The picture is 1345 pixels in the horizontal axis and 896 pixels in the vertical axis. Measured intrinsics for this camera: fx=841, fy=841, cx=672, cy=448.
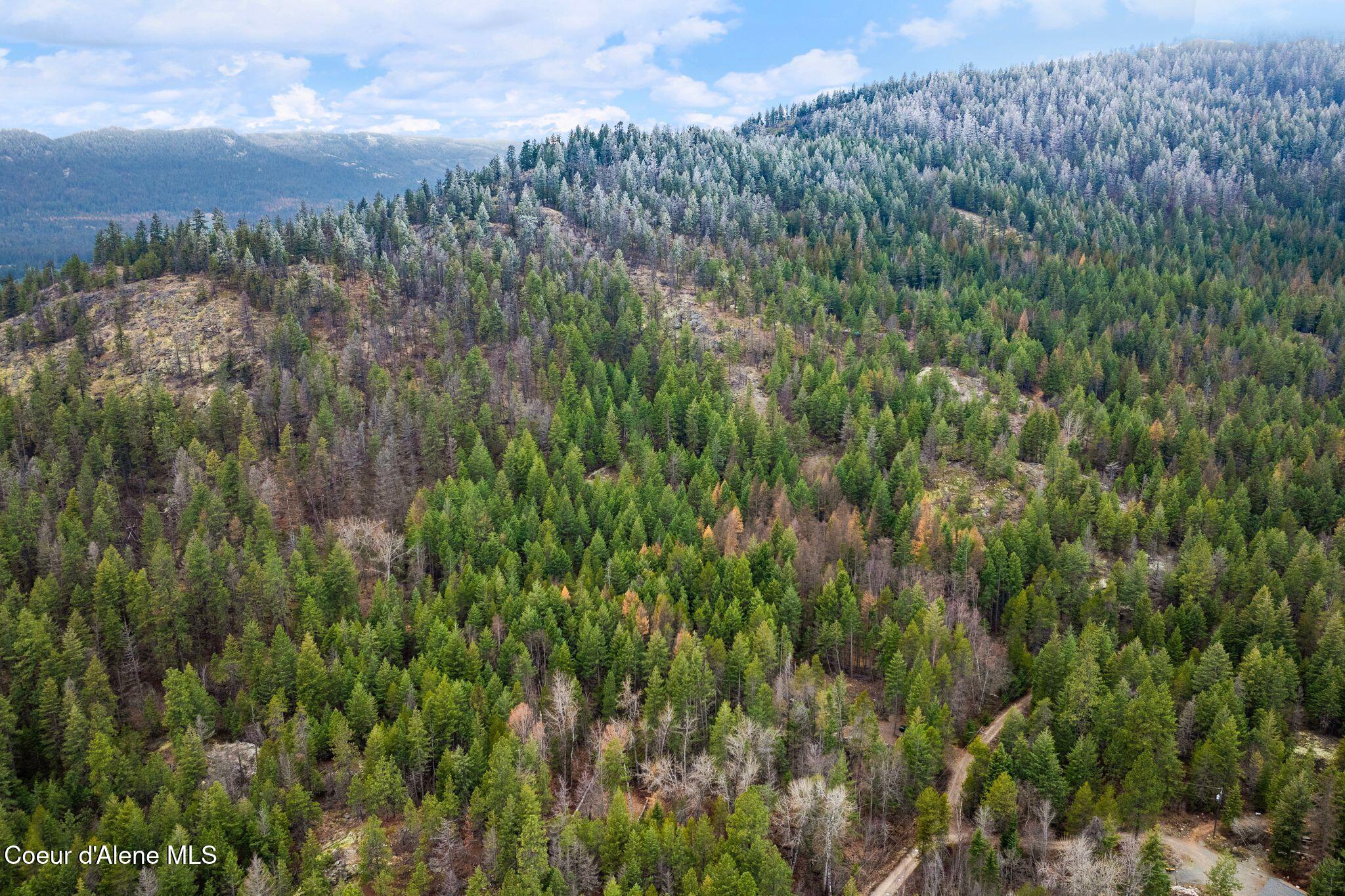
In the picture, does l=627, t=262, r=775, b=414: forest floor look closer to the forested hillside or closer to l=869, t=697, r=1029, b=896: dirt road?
the forested hillside

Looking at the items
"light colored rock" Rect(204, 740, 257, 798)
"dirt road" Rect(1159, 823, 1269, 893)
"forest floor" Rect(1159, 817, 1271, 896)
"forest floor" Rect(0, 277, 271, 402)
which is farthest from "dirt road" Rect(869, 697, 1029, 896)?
"forest floor" Rect(0, 277, 271, 402)

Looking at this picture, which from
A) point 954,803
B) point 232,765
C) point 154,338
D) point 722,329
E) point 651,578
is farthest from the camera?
point 722,329

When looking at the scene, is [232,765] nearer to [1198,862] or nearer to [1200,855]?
[1198,862]

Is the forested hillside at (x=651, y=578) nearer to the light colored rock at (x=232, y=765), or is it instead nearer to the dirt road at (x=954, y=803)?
the light colored rock at (x=232, y=765)

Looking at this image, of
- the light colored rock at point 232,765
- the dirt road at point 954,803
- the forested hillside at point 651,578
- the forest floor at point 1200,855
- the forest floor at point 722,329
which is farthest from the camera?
the forest floor at point 722,329

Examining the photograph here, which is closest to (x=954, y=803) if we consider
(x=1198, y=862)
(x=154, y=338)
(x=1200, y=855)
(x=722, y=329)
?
(x=1198, y=862)

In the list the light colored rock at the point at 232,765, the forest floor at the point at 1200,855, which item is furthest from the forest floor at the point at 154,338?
the forest floor at the point at 1200,855
